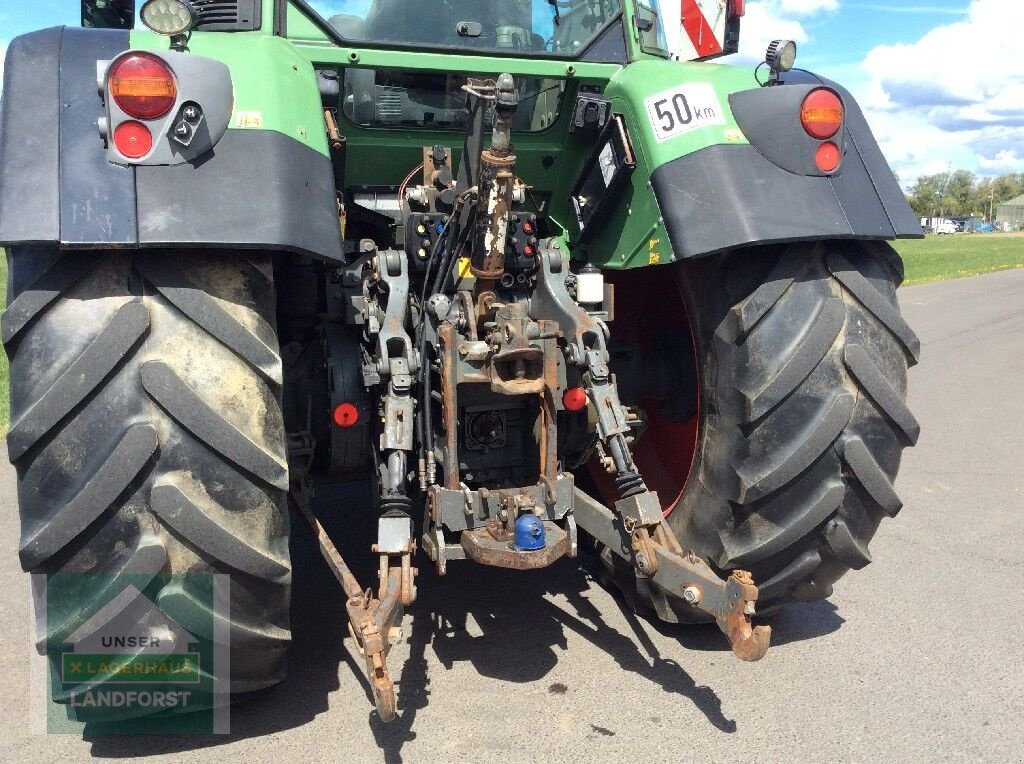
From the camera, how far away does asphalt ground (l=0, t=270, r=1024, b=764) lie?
8.78 feet

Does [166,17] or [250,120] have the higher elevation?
[166,17]

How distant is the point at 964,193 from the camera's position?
118 m

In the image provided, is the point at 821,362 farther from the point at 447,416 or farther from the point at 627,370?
the point at 447,416

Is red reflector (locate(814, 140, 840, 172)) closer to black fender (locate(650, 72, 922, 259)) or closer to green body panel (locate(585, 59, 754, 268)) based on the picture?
black fender (locate(650, 72, 922, 259))

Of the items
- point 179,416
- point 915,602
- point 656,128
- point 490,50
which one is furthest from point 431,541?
point 915,602

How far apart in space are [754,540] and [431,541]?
106cm

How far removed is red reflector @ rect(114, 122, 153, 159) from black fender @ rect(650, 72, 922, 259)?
1561 millimetres

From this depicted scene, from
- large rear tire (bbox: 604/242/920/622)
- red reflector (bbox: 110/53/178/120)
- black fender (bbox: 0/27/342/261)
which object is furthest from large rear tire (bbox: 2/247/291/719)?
large rear tire (bbox: 604/242/920/622)

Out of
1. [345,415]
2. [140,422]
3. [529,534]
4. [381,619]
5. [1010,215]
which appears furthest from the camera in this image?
[1010,215]

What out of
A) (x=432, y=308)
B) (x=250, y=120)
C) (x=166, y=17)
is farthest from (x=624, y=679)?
(x=166, y=17)

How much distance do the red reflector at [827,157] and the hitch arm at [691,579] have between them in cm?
126

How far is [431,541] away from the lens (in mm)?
2865

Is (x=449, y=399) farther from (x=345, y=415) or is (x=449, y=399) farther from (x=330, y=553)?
(x=330, y=553)

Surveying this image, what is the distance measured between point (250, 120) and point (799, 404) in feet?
6.09
